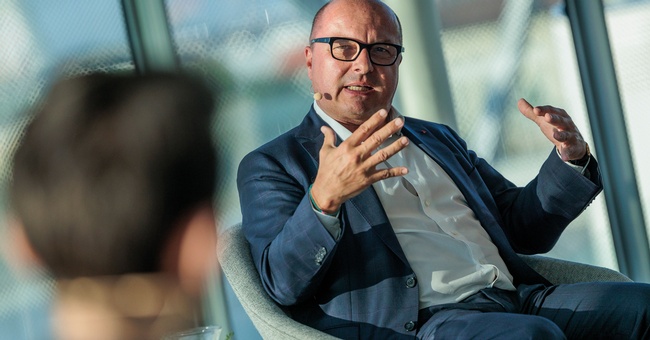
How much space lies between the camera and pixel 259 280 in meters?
2.15

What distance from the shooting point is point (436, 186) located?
7.86 ft

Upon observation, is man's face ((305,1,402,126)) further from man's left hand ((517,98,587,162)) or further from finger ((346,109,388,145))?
finger ((346,109,388,145))

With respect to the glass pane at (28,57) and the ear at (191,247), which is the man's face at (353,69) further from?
the ear at (191,247)

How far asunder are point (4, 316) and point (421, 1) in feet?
6.44

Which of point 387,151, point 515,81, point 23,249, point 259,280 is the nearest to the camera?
A: point 23,249

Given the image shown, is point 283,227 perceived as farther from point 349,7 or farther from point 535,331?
point 349,7

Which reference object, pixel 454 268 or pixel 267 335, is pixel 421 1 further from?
pixel 267 335

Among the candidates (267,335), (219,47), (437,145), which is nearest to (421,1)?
(219,47)

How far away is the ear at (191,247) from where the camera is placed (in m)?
0.76

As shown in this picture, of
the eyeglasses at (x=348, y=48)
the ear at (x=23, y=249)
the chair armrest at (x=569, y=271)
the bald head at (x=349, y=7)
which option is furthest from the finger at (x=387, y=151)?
the ear at (x=23, y=249)

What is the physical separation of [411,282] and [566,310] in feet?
1.37

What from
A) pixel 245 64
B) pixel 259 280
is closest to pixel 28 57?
pixel 245 64

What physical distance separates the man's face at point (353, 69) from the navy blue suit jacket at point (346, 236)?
89 millimetres

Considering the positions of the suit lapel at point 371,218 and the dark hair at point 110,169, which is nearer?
the dark hair at point 110,169
